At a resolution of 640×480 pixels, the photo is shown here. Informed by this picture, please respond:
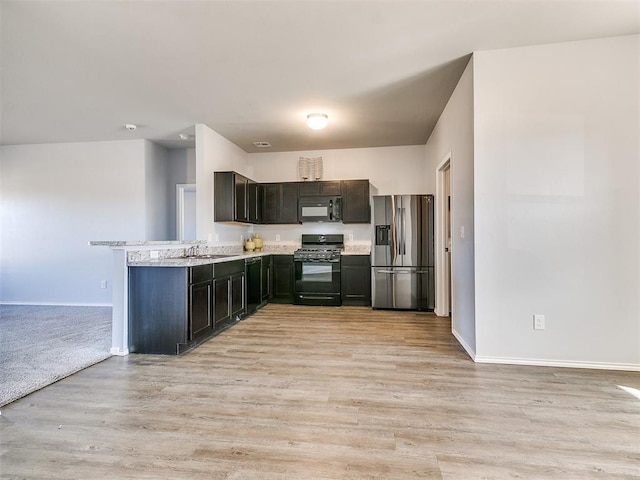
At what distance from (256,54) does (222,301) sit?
254 cm

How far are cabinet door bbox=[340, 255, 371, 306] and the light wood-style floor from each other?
2.13 metres

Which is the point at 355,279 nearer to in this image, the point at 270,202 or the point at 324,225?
the point at 324,225

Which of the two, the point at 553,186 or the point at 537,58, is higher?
the point at 537,58

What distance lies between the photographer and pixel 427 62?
A: 2.90m

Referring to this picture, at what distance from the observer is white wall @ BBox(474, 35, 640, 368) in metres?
2.60

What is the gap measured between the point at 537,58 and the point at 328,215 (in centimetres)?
340

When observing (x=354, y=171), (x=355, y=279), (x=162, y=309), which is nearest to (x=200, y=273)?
(x=162, y=309)

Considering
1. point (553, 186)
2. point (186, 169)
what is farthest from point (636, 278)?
point (186, 169)

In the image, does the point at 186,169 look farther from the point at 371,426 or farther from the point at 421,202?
the point at 371,426

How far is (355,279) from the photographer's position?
17.0 ft

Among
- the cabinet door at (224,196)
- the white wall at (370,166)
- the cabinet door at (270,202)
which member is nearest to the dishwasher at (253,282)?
the cabinet door at (224,196)

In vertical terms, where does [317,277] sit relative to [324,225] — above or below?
below

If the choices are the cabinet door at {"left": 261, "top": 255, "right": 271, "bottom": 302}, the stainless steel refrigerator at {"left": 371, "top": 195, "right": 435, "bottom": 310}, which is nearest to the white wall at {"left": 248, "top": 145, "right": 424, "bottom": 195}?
the stainless steel refrigerator at {"left": 371, "top": 195, "right": 435, "bottom": 310}

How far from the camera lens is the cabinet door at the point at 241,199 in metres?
4.68
